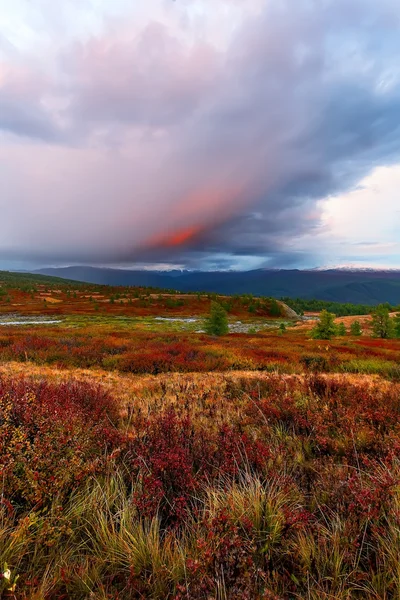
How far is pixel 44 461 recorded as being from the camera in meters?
2.95

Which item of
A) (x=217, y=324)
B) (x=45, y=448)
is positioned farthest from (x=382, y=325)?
(x=45, y=448)

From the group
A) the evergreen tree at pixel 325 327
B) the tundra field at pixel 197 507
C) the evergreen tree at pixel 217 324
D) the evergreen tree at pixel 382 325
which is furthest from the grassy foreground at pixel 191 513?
the evergreen tree at pixel 382 325

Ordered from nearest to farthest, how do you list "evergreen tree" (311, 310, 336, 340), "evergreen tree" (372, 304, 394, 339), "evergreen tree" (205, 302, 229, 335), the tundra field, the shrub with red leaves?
the tundra field < the shrub with red leaves < "evergreen tree" (311, 310, 336, 340) < "evergreen tree" (205, 302, 229, 335) < "evergreen tree" (372, 304, 394, 339)

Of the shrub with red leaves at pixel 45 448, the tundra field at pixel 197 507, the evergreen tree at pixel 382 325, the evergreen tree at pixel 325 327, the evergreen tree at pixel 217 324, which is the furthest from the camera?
the evergreen tree at pixel 382 325

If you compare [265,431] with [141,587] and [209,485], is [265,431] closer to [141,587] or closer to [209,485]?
[209,485]

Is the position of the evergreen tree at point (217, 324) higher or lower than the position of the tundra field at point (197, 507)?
lower

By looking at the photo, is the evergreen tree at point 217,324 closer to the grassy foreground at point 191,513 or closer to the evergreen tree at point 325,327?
the evergreen tree at point 325,327

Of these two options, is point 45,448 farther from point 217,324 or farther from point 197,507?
point 217,324

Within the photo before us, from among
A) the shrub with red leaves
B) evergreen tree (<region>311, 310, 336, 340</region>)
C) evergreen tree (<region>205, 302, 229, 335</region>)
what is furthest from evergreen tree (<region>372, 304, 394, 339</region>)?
the shrub with red leaves

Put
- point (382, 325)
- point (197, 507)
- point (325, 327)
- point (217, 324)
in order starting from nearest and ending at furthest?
point (197, 507) → point (325, 327) → point (217, 324) → point (382, 325)

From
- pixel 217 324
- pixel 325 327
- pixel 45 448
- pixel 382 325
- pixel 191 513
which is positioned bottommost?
pixel 382 325

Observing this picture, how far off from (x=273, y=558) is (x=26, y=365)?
13.4 metres

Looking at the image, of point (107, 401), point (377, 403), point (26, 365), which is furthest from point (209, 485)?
point (26, 365)

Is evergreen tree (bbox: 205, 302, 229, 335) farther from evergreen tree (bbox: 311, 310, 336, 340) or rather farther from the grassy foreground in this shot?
the grassy foreground
